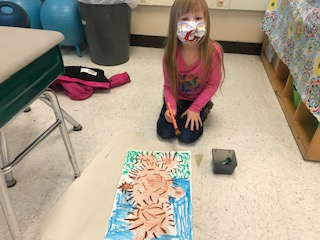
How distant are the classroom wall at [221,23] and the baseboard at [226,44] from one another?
1.2 inches

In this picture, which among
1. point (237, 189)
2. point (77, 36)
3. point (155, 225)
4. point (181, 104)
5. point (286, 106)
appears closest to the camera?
point (155, 225)

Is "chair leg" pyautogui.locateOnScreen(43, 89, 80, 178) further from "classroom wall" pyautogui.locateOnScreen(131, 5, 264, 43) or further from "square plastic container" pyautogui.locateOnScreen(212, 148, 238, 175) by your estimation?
"classroom wall" pyautogui.locateOnScreen(131, 5, 264, 43)

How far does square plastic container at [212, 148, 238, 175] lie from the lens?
110 cm

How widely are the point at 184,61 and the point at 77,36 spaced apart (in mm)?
1072

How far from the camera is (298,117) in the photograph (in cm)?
134

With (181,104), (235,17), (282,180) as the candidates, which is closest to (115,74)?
(181,104)

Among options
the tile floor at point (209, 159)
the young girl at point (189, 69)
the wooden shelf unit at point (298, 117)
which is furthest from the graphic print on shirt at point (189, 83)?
the wooden shelf unit at point (298, 117)

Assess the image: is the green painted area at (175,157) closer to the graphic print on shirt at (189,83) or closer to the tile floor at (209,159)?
the tile floor at (209,159)

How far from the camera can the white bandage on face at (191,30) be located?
3.47 ft

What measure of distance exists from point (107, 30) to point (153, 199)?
4.03 feet

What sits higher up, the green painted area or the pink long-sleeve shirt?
the pink long-sleeve shirt

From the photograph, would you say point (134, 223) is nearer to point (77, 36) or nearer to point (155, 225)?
point (155, 225)

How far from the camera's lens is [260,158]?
3.98 feet

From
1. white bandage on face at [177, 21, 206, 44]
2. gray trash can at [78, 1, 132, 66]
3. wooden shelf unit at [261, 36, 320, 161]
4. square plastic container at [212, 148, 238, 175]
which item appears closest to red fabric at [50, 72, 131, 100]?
gray trash can at [78, 1, 132, 66]
